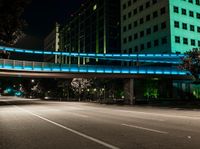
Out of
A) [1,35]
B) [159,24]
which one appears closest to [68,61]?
[159,24]

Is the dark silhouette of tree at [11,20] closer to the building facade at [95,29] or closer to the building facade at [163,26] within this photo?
the building facade at [163,26]

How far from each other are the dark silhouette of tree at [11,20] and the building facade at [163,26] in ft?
192

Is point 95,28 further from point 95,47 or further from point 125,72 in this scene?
point 125,72

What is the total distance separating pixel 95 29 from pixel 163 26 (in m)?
43.2

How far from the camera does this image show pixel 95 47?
363 feet

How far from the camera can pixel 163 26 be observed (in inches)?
2940

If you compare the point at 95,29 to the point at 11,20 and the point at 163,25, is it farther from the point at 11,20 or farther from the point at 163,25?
the point at 11,20

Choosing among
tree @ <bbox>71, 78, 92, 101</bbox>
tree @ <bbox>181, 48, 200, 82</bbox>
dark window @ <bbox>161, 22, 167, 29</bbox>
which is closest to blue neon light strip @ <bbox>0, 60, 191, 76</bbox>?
tree @ <bbox>181, 48, 200, 82</bbox>

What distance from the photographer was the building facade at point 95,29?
103 metres

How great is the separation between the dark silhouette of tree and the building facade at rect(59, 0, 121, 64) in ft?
275

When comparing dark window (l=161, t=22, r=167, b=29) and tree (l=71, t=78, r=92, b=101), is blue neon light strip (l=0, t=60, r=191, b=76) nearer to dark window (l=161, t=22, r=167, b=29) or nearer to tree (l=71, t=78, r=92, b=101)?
dark window (l=161, t=22, r=167, b=29)

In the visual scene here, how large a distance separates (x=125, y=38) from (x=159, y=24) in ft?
53.3

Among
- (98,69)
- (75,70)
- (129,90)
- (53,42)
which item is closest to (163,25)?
(129,90)

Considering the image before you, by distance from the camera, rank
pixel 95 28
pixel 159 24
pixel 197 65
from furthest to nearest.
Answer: pixel 95 28
pixel 159 24
pixel 197 65
